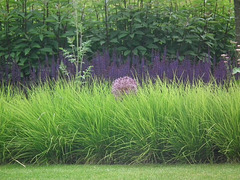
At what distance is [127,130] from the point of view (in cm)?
486

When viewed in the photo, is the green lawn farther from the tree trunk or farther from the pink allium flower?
the tree trunk

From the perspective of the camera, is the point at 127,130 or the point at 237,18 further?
the point at 237,18

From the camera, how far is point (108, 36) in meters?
8.16

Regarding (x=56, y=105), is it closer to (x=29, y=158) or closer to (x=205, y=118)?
(x=29, y=158)

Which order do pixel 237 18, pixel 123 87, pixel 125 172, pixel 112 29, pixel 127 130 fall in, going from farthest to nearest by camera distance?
1. pixel 112 29
2. pixel 237 18
3. pixel 123 87
4. pixel 127 130
5. pixel 125 172

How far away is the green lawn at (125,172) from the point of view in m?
4.06

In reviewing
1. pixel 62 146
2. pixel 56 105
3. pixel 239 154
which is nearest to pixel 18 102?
pixel 56 105

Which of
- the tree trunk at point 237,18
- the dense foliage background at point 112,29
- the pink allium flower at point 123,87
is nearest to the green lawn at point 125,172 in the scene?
the pink allium flower at point 123,87

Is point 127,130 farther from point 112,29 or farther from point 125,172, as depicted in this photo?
point 112,29

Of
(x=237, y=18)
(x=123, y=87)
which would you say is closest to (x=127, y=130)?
(x=123, y=87)

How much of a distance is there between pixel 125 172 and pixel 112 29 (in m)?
4.50

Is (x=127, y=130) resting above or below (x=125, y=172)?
above

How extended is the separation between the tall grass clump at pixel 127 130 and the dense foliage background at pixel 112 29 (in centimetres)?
277

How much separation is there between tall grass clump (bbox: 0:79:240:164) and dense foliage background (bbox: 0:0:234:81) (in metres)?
2.77
